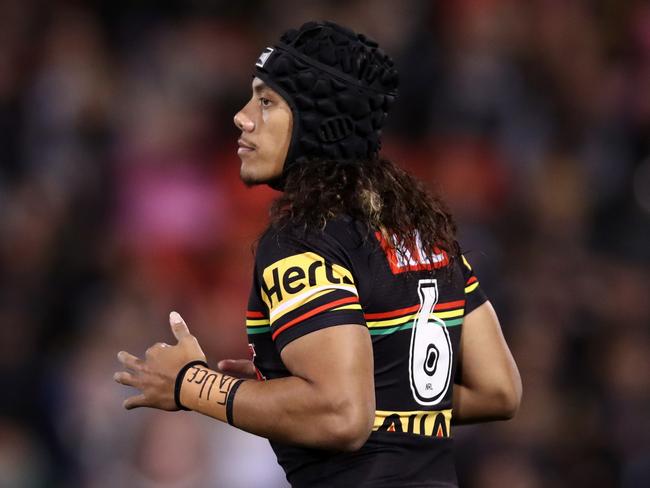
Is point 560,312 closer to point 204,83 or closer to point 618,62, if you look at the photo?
point 618,62

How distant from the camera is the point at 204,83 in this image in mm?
9555

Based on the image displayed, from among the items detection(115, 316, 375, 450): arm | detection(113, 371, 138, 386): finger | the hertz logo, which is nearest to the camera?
detection(115, 316, 375, 450): arm

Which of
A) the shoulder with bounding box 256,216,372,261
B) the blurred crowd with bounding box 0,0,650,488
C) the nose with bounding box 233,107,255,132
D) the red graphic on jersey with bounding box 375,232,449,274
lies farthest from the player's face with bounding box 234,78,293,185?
the blurred crowd with bounding box 0,0,650,488

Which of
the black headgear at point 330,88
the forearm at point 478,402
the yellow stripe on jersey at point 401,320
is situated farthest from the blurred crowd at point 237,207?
the black headgear at point 330,88

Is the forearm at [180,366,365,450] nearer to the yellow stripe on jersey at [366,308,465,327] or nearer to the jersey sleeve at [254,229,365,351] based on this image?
the jersey sleeve at [254,229,365,351]

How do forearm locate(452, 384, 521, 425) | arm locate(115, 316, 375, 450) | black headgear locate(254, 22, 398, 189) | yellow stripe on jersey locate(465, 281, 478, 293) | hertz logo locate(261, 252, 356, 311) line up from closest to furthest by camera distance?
1. arm locate(115, 316, 375, 450)
2. hertz logo locate(261, 252, 356, 311)
3. black headgear locate(254, 22, 398, 189)
4. yellow stripe on jersey locate(465, 281, 478, 293)
5. forearm locate(452, 384, 521, 425)

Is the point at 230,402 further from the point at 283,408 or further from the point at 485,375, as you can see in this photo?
the point at 485,375

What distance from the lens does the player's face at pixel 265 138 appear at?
145 inches

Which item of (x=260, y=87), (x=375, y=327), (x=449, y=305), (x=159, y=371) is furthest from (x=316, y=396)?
(x=260, y=87)

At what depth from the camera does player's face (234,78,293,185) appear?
145 inches

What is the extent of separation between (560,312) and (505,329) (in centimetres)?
56

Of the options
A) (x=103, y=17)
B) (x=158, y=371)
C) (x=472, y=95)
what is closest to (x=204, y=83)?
(x=103, y=17)

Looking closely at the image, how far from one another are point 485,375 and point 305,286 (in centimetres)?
89

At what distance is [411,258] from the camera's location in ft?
11.6
